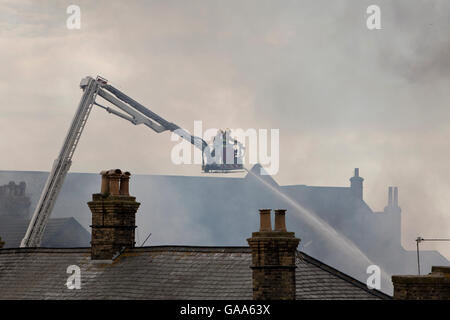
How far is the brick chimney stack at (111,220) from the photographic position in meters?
38.0

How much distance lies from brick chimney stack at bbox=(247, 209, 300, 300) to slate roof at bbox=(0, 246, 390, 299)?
35.9 inches

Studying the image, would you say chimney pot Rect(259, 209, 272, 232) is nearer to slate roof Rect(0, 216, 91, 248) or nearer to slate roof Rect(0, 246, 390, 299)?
slate roof Rect(0, 246, 390, 299)

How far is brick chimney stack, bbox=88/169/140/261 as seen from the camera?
38.0 m

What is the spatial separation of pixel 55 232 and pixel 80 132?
85.8ft

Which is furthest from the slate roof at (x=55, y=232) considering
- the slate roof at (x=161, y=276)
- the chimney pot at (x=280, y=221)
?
the chimney pot at (x=280, y=221)

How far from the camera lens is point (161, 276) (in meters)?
34.9

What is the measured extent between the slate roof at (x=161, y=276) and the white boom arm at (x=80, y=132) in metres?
22.6

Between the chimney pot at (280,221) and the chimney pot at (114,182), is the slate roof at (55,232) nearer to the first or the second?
the chimney pot at (114,182)

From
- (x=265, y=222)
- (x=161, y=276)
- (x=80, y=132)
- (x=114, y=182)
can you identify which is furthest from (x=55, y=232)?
(x=265, y=222)

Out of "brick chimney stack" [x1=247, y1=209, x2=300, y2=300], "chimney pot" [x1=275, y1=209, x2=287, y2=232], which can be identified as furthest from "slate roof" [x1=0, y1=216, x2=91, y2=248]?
"brick chimney stack" [x1=247, y1=209, x2=300, y2=300]

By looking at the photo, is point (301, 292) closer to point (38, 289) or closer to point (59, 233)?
point (38, 289)

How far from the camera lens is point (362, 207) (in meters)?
125

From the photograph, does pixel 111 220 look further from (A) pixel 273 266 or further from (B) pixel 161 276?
(A) pixel 273 266

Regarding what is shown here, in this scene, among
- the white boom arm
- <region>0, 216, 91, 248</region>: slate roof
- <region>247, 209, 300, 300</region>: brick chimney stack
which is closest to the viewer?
<region>247, 209, 300, 300</region>: brick chimney stack
